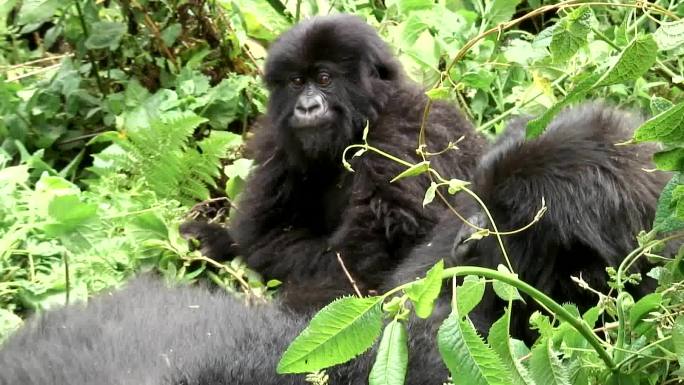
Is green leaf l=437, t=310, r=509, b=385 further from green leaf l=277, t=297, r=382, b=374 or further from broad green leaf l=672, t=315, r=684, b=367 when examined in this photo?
broad green leaf l=672, t=315, r=684, b=367

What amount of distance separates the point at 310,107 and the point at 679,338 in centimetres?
281

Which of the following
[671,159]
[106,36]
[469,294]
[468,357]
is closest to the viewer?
[468,357]

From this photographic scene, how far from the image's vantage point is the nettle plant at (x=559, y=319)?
1691mm

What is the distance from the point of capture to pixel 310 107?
179 inches

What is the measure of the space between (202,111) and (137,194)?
834mm

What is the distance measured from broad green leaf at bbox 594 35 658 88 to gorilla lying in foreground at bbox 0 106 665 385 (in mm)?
713

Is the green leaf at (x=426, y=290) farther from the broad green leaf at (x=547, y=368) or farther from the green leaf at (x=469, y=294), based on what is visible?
the broad green leaf at (x=547, y=368)

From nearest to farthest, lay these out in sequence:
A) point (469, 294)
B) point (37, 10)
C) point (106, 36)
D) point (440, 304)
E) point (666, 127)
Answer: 1. point (469, 294)
2. point (666, 127)
3. point (440, 304)
4. point (37, 10)
5. point (106, 36)

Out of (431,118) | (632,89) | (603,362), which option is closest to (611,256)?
(603,362)

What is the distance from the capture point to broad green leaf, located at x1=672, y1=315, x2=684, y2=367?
1.91 meters

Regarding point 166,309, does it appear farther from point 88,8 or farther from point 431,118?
Answer: point 88,8

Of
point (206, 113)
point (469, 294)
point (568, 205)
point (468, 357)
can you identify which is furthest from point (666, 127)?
point (206, 113)

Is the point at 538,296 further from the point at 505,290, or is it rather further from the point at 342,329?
the point at 342,329

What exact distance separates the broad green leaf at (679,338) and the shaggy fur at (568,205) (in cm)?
95
